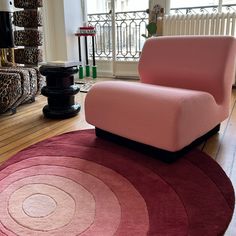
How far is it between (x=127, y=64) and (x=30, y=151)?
9.77 ft

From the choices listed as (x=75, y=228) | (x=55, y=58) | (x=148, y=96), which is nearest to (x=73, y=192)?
(x=75, y=228)

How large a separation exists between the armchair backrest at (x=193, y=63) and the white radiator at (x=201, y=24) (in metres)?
1.75

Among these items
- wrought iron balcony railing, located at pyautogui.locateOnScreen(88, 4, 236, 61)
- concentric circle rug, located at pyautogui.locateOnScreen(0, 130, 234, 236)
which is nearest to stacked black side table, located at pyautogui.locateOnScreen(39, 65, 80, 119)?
concentric circle rug, located at pyautogui.locateOnScreen(0, 130, 234, 236)

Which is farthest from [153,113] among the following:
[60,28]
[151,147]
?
[60,28]

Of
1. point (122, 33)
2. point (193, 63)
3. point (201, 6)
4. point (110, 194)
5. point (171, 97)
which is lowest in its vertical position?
point (110, 194)

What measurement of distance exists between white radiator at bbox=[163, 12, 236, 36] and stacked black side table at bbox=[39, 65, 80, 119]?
6.22 feet

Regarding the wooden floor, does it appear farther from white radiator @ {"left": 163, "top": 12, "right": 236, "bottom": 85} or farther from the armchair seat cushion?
white radiator @ {"left": 163, "top": 12, "right": 236, "bottom": 85}

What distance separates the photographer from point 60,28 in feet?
13.4

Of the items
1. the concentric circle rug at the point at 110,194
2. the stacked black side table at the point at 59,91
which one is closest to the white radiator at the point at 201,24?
the stacked black side table at the point at 59,91

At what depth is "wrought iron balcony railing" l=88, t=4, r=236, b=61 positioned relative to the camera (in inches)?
164

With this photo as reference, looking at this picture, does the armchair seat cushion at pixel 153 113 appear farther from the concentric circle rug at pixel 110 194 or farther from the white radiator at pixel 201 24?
the white radiator at pixel 201 24

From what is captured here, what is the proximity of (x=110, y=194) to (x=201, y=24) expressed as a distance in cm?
298

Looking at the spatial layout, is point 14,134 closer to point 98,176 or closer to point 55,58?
point 98,176

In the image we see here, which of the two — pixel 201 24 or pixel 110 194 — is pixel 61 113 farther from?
pixel 201 24
